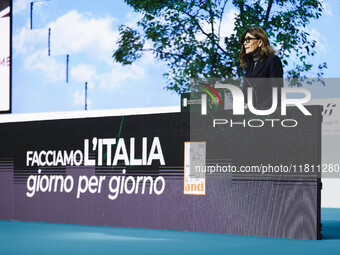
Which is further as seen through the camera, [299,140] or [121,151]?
[121,151]

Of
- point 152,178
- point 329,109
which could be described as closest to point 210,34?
point 329,109

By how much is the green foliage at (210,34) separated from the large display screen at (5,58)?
102 inches

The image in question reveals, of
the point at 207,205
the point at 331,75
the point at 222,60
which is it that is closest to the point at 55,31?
the point at 222,60

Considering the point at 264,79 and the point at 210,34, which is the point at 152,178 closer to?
the point at 264,79

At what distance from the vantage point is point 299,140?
23.7 ft

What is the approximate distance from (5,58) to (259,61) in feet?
31.4

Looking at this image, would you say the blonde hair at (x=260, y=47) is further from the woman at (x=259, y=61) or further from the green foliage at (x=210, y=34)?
the green foliage at (x=210, y=34)

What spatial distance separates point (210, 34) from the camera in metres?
13.7

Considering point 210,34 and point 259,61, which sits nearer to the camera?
point 259,61

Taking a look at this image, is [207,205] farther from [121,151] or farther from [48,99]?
[48,99]

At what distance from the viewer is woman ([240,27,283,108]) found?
7.02 m

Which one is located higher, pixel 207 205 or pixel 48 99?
pixel 48 99

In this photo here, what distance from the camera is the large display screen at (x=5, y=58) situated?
49.4ft

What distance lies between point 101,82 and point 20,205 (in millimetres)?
7707
